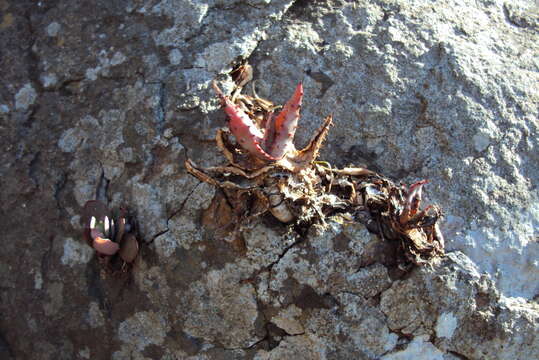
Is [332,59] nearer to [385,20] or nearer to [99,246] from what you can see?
[385,20]

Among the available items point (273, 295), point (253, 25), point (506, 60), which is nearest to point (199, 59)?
point (253, 25)

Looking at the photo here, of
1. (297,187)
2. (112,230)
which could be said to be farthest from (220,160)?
(112,230)

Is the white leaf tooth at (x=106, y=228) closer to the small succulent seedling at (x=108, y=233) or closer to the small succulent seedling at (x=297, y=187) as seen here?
the small succulent seedling at (x=108, y=233)

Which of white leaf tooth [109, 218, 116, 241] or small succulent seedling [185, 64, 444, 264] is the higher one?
small succulent seedling [185, 64, 444, 264]

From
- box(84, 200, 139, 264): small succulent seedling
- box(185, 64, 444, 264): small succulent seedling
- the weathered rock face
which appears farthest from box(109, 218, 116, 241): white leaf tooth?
box(185, 64, 444, 264): small succulent seedling

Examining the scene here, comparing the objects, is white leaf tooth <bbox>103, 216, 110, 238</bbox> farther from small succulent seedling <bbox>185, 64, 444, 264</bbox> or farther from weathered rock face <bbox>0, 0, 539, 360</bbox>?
small succulent seedling <bbox>185, 64, 444, 264</bbox>

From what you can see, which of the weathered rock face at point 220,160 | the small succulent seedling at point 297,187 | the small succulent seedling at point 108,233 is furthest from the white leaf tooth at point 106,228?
the small succulent seedling at point 297,187
